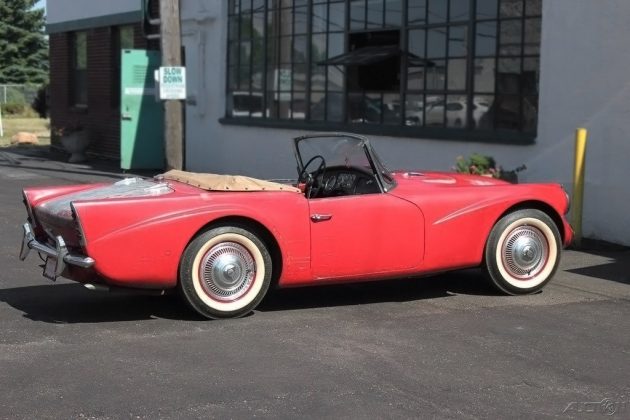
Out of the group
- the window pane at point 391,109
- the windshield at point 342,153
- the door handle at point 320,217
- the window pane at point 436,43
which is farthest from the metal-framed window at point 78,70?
the door handle at point 320,217

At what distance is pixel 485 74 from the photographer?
11.3m

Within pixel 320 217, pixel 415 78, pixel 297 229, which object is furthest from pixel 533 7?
pixel 297 229

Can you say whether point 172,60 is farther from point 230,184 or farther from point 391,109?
point 230,184

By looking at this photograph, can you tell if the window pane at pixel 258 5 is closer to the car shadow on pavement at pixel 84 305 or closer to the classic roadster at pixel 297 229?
the classic roadster at pixel 297 229

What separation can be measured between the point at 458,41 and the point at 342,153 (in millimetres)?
5372

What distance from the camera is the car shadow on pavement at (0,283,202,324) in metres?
6.19

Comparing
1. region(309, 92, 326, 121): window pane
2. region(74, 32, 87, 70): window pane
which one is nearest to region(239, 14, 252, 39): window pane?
region(309, 92, 326, 121): window pane

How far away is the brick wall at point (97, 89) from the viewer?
→ 20.6 m

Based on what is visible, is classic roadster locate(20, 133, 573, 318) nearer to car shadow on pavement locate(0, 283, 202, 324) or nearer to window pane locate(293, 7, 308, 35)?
car shadow on pavement locate(0, 283, 202, 324)

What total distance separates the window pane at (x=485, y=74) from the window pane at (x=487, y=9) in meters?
0.54

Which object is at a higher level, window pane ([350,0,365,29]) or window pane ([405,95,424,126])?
window pane ([350,0,365,29])

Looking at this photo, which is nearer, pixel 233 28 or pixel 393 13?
pixel 393 13

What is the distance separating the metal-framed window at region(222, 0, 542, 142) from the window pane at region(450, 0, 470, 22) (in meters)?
0.01

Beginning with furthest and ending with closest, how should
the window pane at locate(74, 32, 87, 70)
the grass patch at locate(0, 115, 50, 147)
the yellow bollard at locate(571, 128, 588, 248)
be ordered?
the grass patch at locate(0, 115, 50, 147) < the window pane at locate(74, 32, 87, 70) < the yellow bollard at locate(571, 128, 588, 248)
